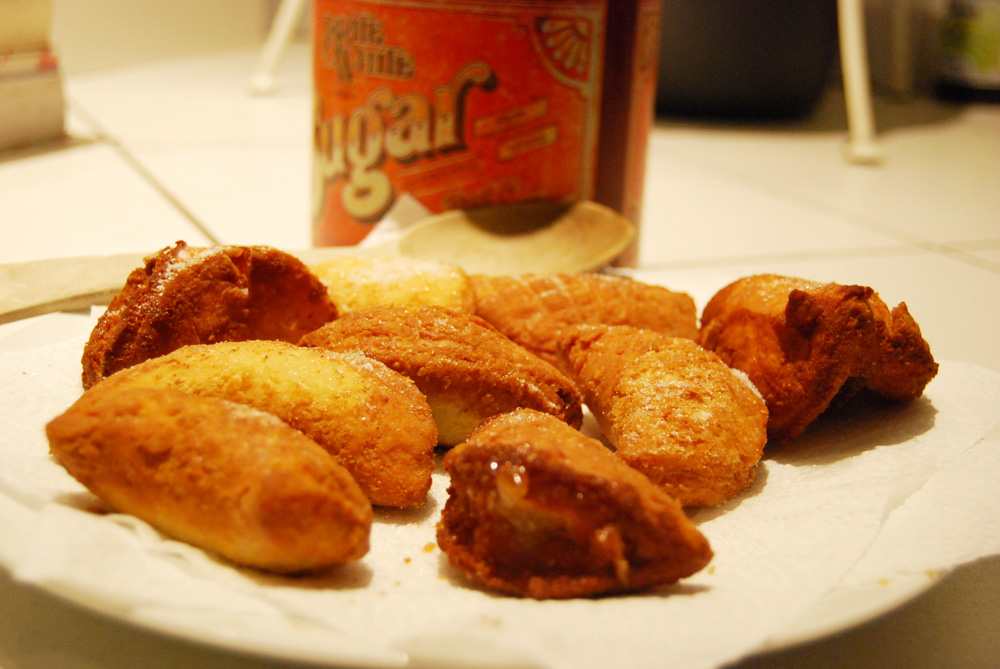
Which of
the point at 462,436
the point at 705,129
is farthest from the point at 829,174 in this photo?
A: the point at 462,436

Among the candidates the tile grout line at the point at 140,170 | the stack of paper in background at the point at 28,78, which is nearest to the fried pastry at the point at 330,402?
the tile grout line at the point at 140,170

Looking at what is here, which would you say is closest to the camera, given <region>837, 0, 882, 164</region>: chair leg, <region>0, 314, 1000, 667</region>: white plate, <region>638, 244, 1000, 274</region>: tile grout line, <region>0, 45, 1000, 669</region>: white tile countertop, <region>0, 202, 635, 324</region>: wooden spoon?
<region>0, 314, 1000, 667</region>: white plate

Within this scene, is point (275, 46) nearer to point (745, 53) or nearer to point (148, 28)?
point (148, 28)

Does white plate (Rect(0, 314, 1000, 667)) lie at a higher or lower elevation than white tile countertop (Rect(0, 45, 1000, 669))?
higher

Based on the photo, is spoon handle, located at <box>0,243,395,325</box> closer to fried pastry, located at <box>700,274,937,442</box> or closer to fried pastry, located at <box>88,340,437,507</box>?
fried pastry, located at <box>88,340,437,507</box>

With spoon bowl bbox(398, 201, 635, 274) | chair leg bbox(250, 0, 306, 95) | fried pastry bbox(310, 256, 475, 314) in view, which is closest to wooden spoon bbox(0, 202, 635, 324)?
spoon bowl bbox(398, 201, 635, 274)

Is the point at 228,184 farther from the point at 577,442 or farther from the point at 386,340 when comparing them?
the point at 577,442

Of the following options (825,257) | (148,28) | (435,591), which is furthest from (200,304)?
(148,28)
